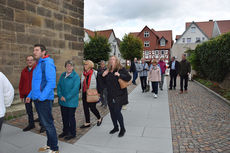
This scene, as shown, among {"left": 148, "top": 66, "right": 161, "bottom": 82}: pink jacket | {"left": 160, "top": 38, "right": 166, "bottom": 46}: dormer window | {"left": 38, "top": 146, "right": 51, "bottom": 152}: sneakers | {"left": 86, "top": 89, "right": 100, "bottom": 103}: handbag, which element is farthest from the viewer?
{"left": 160, "top": 38, "right": 166, "bottom": 46}: dormer window

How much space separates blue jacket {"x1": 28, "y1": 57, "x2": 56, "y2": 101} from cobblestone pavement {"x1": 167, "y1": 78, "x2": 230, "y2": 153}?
2455 mm

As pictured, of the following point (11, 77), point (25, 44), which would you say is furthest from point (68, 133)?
point (25, 44)

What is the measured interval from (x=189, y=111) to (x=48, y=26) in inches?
224

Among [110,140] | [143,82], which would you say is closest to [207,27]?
[143,82]

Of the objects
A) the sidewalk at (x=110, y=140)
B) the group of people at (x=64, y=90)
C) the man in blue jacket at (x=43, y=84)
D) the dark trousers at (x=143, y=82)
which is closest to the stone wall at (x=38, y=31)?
the group of people at (x=64, y=90)

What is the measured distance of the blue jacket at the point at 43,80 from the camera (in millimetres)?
2996

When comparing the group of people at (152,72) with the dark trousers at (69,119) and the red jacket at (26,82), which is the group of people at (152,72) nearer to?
the dark trousers at (69,119)

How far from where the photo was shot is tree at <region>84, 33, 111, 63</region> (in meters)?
31.9

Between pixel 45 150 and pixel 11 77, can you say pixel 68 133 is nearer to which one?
pixel 45 150

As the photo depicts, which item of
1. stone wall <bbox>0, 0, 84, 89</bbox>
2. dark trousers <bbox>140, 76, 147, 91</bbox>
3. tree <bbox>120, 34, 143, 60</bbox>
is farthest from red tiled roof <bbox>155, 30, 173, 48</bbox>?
stone wall <bbox>0, 0, 84, 89</bbox>

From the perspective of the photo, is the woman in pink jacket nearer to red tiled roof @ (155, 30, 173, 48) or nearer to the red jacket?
the red jacket

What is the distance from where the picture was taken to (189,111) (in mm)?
6020

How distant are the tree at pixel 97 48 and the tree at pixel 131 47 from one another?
23.8 ft

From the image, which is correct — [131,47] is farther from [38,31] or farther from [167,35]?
[38,31]
